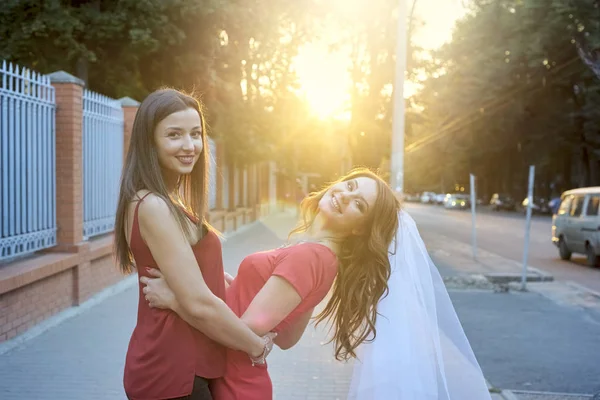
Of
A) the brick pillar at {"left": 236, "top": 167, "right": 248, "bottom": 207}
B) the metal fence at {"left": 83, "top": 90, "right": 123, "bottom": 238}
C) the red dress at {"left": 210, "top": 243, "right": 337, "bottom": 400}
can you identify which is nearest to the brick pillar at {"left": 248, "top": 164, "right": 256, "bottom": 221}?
the brick pillar at {"left": 236, "top": 167, "right": 248, "bottom": 207}

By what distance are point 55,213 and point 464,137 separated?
4465 cm

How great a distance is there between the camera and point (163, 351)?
215cm

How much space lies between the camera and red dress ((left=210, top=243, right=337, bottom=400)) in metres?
2.29

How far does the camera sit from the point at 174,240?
2.08m

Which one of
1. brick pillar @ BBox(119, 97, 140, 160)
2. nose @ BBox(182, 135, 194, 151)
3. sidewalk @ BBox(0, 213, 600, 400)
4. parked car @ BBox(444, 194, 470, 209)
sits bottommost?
parked car @ BBox(444, 194, 470, 209)

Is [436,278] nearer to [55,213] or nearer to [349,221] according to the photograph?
[349,221]

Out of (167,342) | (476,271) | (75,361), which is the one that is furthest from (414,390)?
(476,271)

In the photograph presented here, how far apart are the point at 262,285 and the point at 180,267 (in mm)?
421

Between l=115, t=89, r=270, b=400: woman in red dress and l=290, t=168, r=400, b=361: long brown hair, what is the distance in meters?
0.50

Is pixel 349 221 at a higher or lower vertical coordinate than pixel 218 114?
lower

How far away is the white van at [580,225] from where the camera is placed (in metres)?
15.9

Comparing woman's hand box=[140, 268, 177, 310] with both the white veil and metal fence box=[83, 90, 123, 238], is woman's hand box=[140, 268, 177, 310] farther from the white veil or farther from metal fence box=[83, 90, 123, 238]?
metal fence box=[83, 90, 123, 238]

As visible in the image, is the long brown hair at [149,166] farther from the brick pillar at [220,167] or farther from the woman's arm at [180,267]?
the brick pillar at [220,167]

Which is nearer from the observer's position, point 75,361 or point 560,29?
point 75,361
